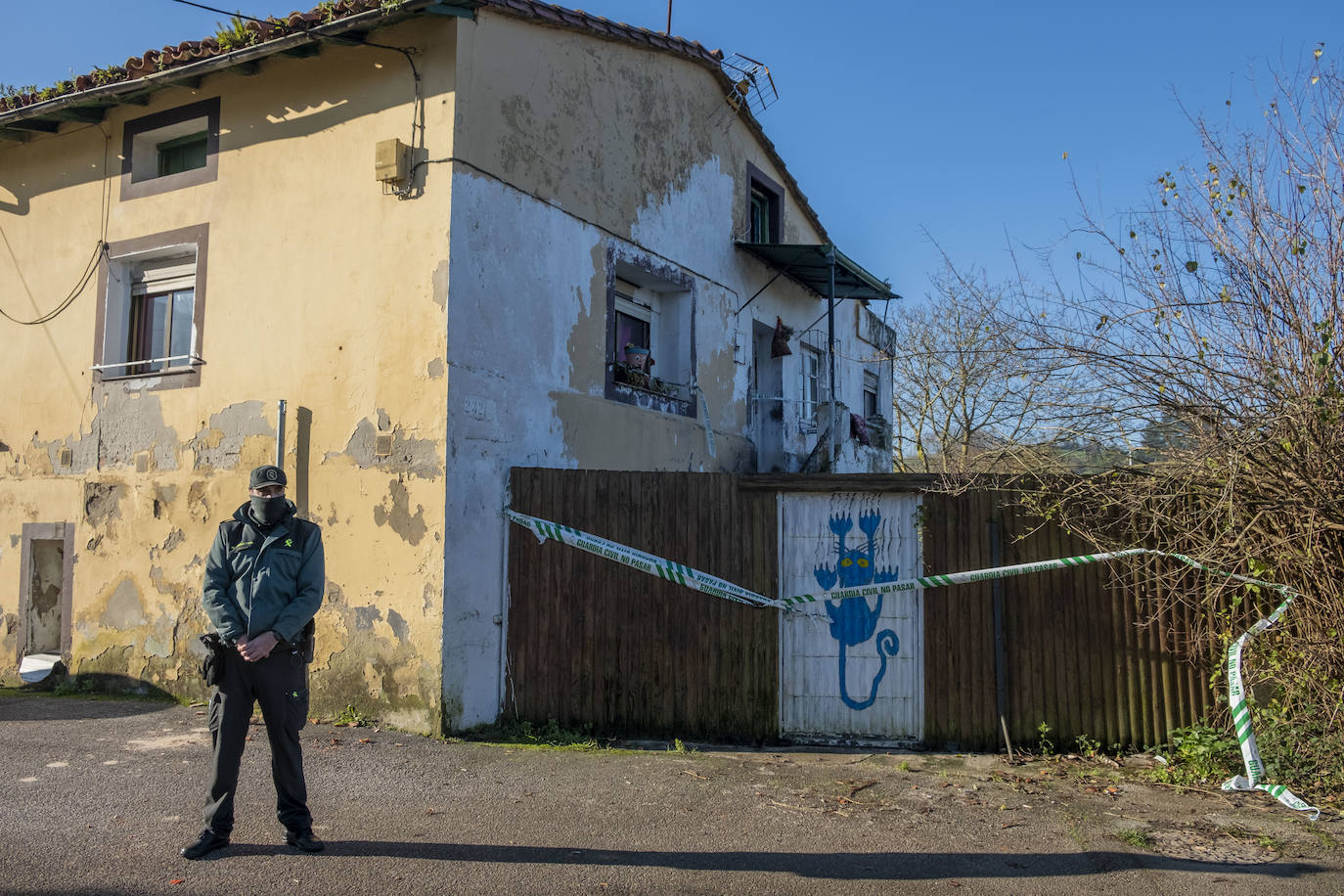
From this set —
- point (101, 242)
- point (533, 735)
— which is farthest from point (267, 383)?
point (533, 735)

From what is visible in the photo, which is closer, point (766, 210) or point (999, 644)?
point (999, 644)

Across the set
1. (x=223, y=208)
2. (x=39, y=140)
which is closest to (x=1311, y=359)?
(x=223, y=208)

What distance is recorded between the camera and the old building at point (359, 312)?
779 centimetres

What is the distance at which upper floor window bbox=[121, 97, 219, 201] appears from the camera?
9.30 meters

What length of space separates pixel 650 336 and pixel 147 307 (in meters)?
5.18

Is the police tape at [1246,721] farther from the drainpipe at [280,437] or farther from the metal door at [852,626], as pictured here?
the drainpipe at [280,437]

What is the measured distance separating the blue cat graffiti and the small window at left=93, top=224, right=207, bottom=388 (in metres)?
6.34

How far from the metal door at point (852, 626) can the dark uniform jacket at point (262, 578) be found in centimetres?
374

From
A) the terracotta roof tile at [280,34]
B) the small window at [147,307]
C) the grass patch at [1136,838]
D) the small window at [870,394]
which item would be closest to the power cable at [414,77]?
the terracotta roof tile at [280,34]

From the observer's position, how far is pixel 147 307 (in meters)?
9.90

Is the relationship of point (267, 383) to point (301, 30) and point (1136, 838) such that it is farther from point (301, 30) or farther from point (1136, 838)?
point (1136, 838)

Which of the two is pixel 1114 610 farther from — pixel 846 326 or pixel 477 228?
pixel 846 326

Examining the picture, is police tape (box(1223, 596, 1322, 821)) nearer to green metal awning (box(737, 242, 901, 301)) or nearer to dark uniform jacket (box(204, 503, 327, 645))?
dark uniform jacket (box(204, 503, 327, 645))

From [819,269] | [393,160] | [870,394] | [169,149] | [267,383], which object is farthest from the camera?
[870,394]
